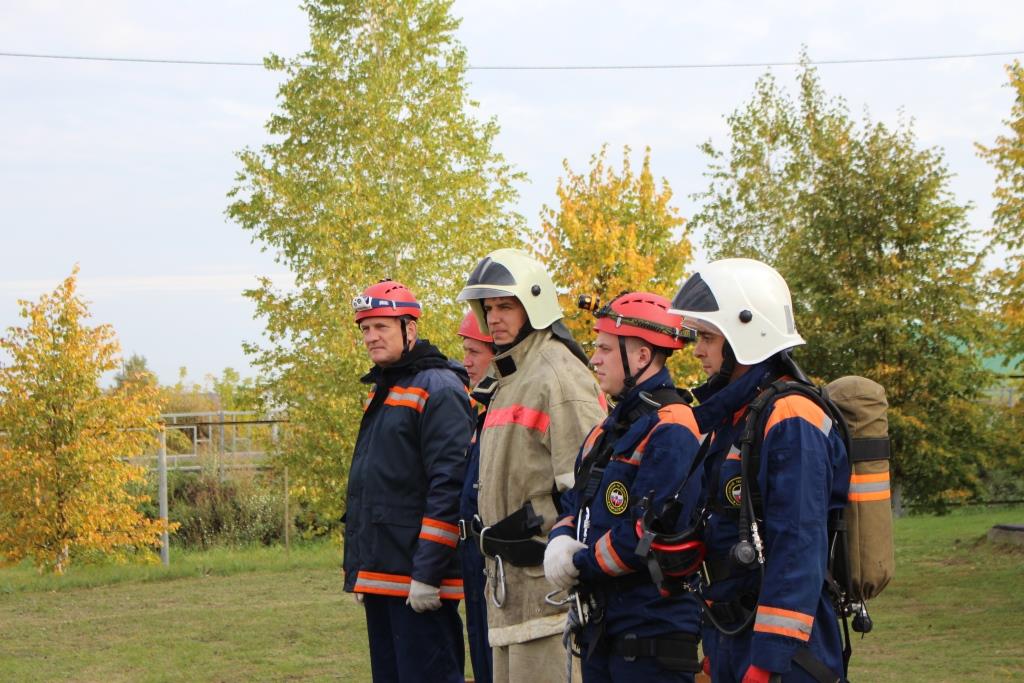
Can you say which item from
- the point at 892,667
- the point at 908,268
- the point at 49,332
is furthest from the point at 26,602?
the point at 908,268

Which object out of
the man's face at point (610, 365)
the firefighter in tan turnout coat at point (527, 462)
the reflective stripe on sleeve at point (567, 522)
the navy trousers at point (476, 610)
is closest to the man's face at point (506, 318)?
the firefighter in tan turnout coat at point (527, 462)

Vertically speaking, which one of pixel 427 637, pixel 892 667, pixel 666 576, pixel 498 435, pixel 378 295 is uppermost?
pixel 378 295

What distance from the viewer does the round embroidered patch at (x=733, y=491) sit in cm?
360

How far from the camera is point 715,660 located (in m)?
3.67

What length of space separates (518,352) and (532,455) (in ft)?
1.67

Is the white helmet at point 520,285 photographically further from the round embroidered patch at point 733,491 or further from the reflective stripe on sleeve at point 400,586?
the round embroidered patch at point 733,491

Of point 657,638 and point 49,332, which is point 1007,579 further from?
point 49,332

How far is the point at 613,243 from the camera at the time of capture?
16.8 m

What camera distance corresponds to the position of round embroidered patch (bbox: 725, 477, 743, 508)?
142 inches

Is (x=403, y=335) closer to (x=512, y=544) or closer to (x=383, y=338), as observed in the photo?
(x=383, y=338)

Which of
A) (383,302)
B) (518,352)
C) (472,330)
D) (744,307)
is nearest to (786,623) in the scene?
(744,307)

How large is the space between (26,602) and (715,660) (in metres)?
14.0

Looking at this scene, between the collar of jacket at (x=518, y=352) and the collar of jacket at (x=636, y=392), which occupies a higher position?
the collar of jacket at (x=518, y=352)

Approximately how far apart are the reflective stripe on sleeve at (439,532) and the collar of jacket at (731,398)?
227 centimetres
